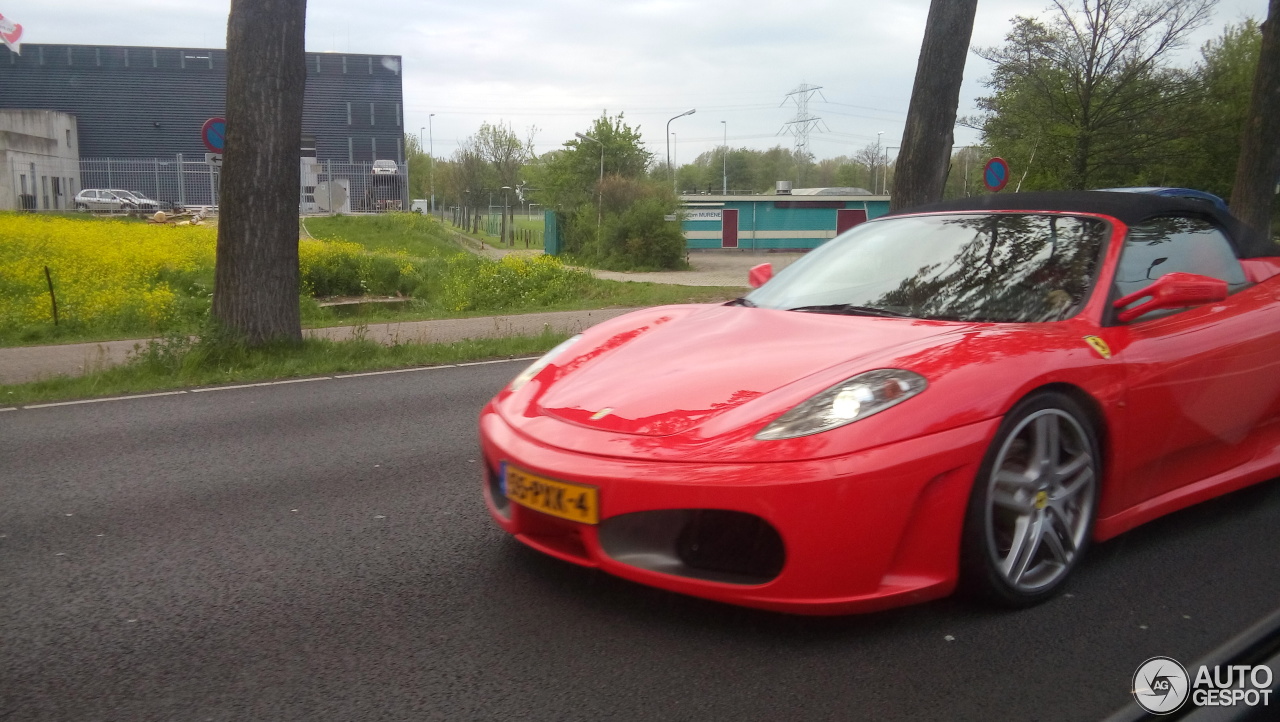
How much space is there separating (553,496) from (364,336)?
8.21m

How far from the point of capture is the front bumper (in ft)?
8.56

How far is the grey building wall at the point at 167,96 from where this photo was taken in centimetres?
6097

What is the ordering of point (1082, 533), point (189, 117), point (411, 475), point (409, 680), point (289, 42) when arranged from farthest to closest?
1. point (189, 117)
2. point (289, 42)
3. point (411, 475)
4. point (1082, 533)
5. point (409, 680)

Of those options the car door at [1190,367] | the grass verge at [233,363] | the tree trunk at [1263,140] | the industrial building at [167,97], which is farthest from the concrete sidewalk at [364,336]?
the industrial building at [167,97]

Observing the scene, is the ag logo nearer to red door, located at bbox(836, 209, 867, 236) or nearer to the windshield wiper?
the windshield wiper

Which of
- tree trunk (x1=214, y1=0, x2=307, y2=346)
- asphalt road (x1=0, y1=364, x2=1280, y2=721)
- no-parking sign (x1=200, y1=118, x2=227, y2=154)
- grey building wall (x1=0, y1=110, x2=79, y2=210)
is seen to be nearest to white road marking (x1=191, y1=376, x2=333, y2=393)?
tree trunk (x1=214, y1=0, x2=307, y2=346)

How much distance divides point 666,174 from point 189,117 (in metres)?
30.1

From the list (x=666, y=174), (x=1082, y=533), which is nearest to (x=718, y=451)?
(x=1082, y=533)

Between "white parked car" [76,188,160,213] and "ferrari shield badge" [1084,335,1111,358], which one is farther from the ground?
"white parked car" [76,188,160,213]

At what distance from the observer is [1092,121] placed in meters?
29.1

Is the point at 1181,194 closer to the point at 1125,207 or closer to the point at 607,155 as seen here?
the point at 1125,207

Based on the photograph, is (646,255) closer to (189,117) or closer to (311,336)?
(311,336)
